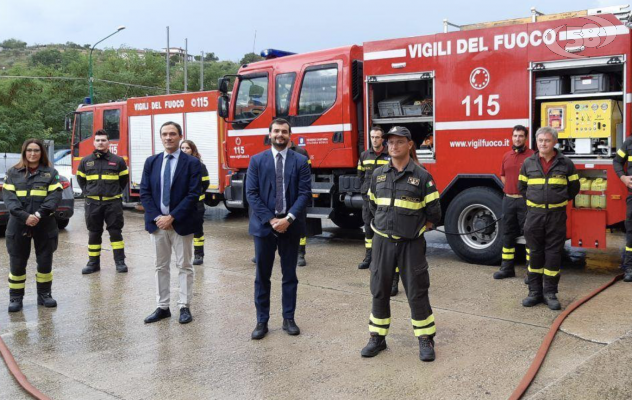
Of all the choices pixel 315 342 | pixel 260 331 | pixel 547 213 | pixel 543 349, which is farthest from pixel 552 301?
pixel 260 331

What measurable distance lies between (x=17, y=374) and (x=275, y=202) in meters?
2.26

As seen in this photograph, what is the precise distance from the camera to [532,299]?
20.2 feet

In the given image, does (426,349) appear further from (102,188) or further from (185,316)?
(102,188)

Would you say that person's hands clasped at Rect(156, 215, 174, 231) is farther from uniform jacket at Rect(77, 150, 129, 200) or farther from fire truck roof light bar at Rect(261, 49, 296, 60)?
fire truck roof light bar at Rect(261, 49, 296, 60)

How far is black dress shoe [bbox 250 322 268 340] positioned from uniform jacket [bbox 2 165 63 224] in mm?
2498

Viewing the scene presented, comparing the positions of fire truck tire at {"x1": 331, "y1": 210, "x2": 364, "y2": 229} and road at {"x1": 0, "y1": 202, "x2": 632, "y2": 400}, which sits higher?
fire truck tire at {"x1": 331, "y1": 210, "x2": 364, "y2": 229}

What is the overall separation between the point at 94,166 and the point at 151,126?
672 centimetres

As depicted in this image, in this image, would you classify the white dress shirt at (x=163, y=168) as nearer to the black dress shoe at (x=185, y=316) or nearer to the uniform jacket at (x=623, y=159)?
the black dress shoe at (x=185, y=316)

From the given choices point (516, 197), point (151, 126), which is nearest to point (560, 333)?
point (516, 197)

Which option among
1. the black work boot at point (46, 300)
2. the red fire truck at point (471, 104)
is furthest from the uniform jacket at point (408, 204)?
the black work boot at point (46, 300)

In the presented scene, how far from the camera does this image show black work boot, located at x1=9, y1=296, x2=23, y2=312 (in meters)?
6.35

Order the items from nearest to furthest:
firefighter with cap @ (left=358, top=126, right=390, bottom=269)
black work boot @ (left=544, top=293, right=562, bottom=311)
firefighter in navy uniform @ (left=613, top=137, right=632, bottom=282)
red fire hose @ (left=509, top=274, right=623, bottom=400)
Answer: red fire hose @ (left=509, top=274, right=623, bottom=400), black work boot @ (left=544, top=293, right=562, bottom=311), firefighter in navy uniform @ (left=613, top=137, right=632, bottom=282), firefighter with cap @ (left=358, top=126, right=390, bottom=269)

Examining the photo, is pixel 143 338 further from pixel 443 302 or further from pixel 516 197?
pixel 516 197

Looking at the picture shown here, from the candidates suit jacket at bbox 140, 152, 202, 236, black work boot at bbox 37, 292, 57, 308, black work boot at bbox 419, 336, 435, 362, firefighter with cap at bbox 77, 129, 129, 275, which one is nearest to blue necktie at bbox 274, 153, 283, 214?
suit jacket at bbox 140, 152, 202, 236
